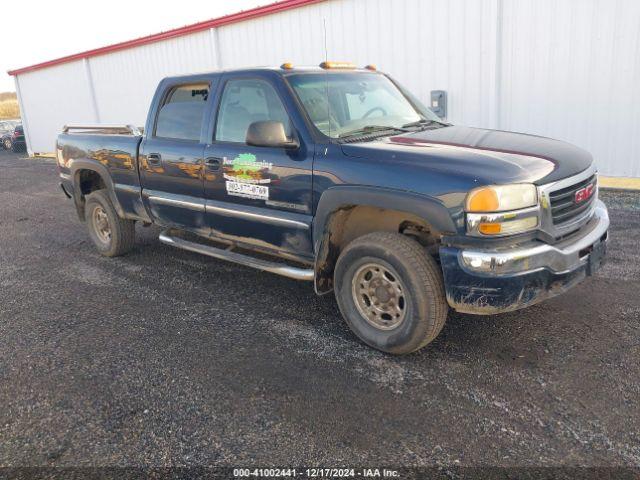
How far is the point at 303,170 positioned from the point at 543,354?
203 centimetres

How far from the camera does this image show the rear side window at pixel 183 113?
15.4ft

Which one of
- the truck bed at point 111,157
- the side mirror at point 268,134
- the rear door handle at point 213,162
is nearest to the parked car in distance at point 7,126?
the truck bed at point 111,157

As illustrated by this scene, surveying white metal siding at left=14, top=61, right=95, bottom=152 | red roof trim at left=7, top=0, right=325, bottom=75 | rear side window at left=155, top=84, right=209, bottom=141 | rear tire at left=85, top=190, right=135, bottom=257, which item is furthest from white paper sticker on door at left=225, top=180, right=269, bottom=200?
white metal siding at left=14, top=61, right=95, bottom=152

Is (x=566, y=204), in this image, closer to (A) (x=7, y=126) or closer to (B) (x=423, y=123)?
(B) (x=423, y=123)

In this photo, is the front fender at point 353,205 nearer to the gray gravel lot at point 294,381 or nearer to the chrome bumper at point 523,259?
the chrome bumper at point 523,259

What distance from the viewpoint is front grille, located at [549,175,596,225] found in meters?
3.20

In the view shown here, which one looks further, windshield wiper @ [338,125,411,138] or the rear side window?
the rear side window

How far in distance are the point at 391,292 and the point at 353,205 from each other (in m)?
0.64

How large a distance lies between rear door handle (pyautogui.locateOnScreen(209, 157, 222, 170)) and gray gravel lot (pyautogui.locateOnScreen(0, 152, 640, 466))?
1.16 m

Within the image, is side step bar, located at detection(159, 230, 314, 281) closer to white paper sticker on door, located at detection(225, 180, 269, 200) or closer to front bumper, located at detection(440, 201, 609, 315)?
white paper sticker on door, located at detection(225, 180, 269, 200)

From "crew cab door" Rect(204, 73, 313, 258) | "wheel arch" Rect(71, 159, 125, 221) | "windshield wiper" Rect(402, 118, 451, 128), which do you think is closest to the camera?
"crew cab door" Rect(204, 73, 313, 258)

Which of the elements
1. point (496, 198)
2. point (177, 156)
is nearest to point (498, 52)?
→ point (177, 156)

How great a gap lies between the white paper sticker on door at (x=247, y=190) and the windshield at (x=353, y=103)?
664mm

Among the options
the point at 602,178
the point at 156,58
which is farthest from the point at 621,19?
the point at 156,58
